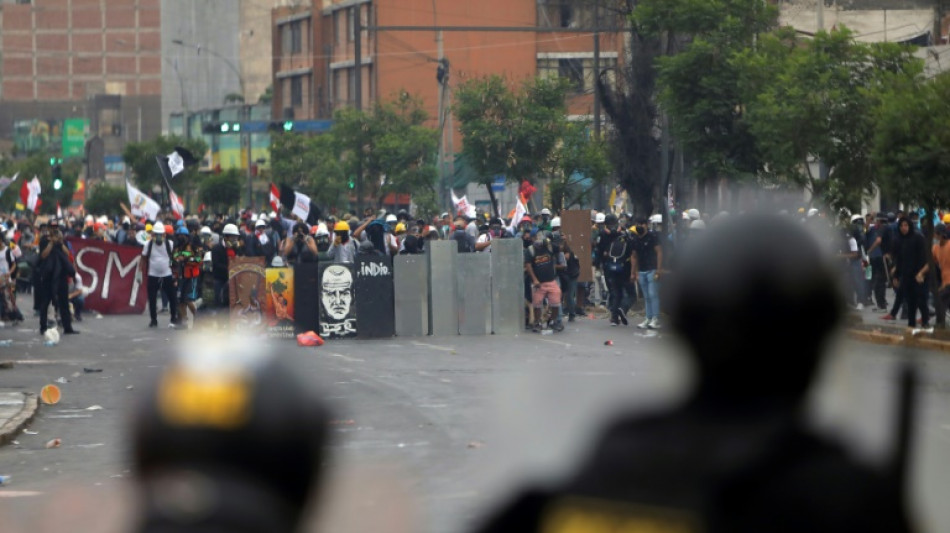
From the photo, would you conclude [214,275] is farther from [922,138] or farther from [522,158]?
[522,158]

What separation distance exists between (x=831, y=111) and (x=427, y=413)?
39.3ft

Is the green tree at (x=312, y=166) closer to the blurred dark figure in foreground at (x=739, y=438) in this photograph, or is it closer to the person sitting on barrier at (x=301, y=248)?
the person sitting on barrier at (x=301, y=248)

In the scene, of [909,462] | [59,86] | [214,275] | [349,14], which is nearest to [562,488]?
[909,462]

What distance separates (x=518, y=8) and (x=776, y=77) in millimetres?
46164

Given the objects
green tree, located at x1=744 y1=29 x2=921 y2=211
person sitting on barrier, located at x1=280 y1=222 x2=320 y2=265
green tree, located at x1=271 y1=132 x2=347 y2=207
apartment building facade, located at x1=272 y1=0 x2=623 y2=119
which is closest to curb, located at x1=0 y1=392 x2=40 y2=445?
person sitting on barrier, located at x1=280 y1=222 x2=320 y2=265

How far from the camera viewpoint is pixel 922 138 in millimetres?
19094

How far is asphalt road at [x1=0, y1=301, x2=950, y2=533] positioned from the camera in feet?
6.02

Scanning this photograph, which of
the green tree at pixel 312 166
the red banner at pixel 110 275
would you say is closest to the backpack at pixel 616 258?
the red banner at pixel 110 275

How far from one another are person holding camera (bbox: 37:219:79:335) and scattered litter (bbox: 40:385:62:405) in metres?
7.68

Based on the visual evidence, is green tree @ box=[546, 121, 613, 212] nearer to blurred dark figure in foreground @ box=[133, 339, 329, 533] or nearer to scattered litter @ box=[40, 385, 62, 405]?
scattered litter @ box=[40, 385, 62, 405]

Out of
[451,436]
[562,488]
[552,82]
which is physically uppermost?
[552,82]

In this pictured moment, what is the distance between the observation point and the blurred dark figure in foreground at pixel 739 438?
1533mm

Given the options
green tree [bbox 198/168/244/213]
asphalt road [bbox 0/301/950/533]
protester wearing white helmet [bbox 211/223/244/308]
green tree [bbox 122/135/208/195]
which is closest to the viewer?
asphalt road [bbox 0/301/950/533]

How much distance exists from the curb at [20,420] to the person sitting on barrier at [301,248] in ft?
26.1
